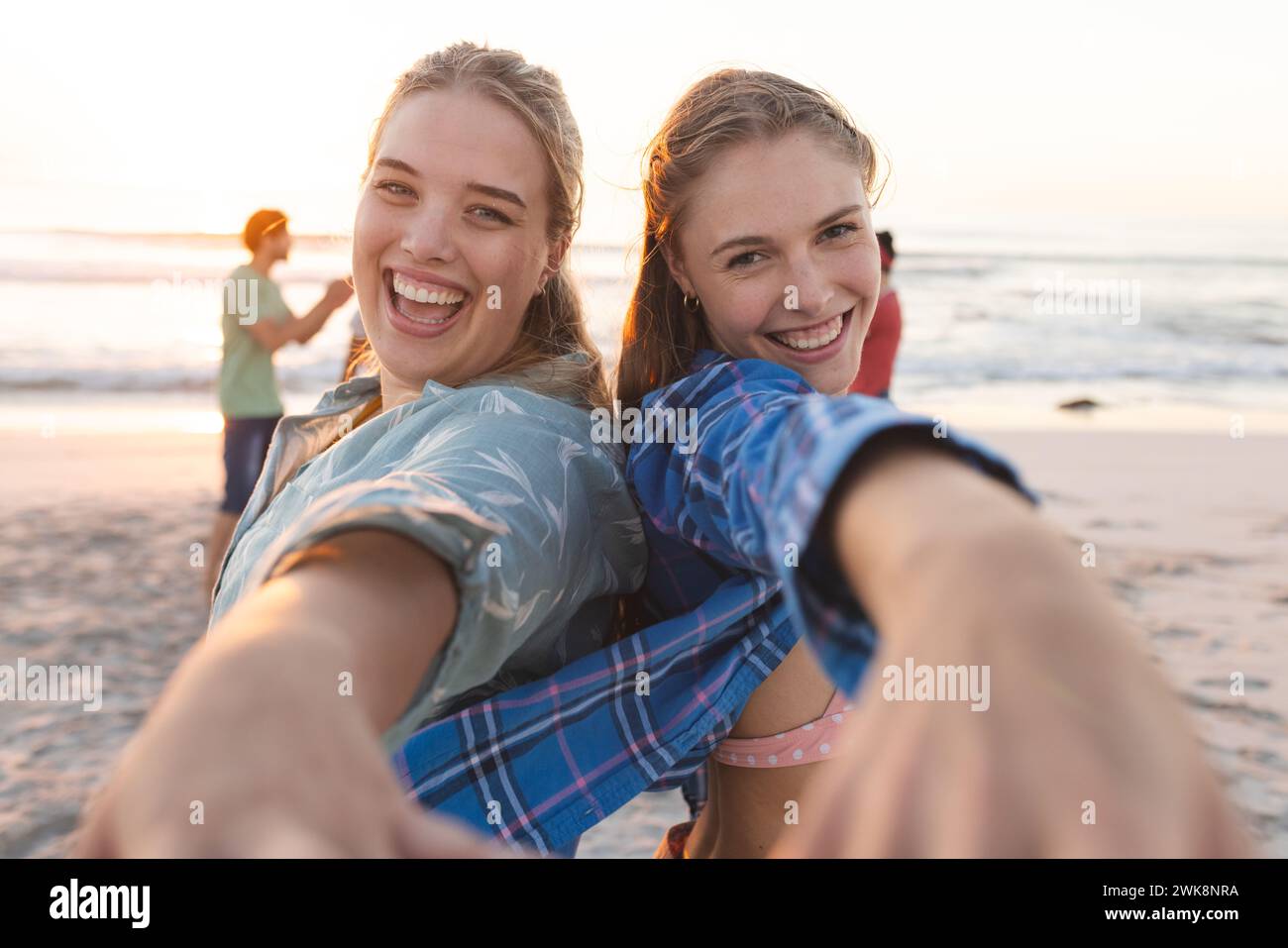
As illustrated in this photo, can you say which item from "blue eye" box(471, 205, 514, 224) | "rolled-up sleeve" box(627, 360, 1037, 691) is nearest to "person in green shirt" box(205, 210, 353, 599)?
"blue eye" box(471, 205, 514, 224)

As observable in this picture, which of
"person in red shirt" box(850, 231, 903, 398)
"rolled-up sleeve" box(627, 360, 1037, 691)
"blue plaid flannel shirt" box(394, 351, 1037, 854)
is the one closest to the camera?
"rolled-up sleeve" box(627, 360, 1037, 691)

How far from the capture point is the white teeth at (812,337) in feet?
7.17

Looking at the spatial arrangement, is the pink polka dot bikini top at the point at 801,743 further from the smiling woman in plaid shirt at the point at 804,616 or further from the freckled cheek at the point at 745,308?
the freckled cheek at the point at 745,308

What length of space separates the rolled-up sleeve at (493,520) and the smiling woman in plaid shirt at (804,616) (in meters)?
0.11

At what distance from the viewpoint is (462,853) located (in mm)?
586

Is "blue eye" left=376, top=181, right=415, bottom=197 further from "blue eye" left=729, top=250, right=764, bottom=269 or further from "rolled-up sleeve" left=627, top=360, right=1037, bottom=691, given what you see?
"rolled-up sleeve" left=627, top=360, right=1037, bottom=691

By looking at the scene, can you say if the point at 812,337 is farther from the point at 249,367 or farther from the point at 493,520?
the point at 249,367

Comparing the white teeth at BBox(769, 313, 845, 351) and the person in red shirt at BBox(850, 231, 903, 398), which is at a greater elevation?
the white teeth at BBox(769, 313, 845, 351)

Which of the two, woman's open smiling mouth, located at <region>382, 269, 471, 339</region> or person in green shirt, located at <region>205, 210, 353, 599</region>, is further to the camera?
person in green shirt, located at <region>205, 210, 353, 599</region>

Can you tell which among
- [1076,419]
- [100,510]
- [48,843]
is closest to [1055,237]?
[1076,419]

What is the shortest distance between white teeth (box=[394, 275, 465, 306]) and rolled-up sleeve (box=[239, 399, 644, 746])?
49 cm

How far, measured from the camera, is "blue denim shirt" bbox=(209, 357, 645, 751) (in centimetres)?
94

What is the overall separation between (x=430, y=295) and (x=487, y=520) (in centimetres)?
120

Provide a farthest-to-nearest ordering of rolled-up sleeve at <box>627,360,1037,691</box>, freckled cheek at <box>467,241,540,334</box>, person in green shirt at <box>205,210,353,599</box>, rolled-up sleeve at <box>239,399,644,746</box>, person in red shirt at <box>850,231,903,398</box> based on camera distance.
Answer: person in green shirt at <box>205,210,353,599</box> → person in red shirt at <box>850,231,903,398</box> → freckled cheek at <box>467,241,540,334</box> → rolled-up sleeve at <box>239,399,644,746</box> → rolled-up sleeve at <box>627,360,1037,691</box>
